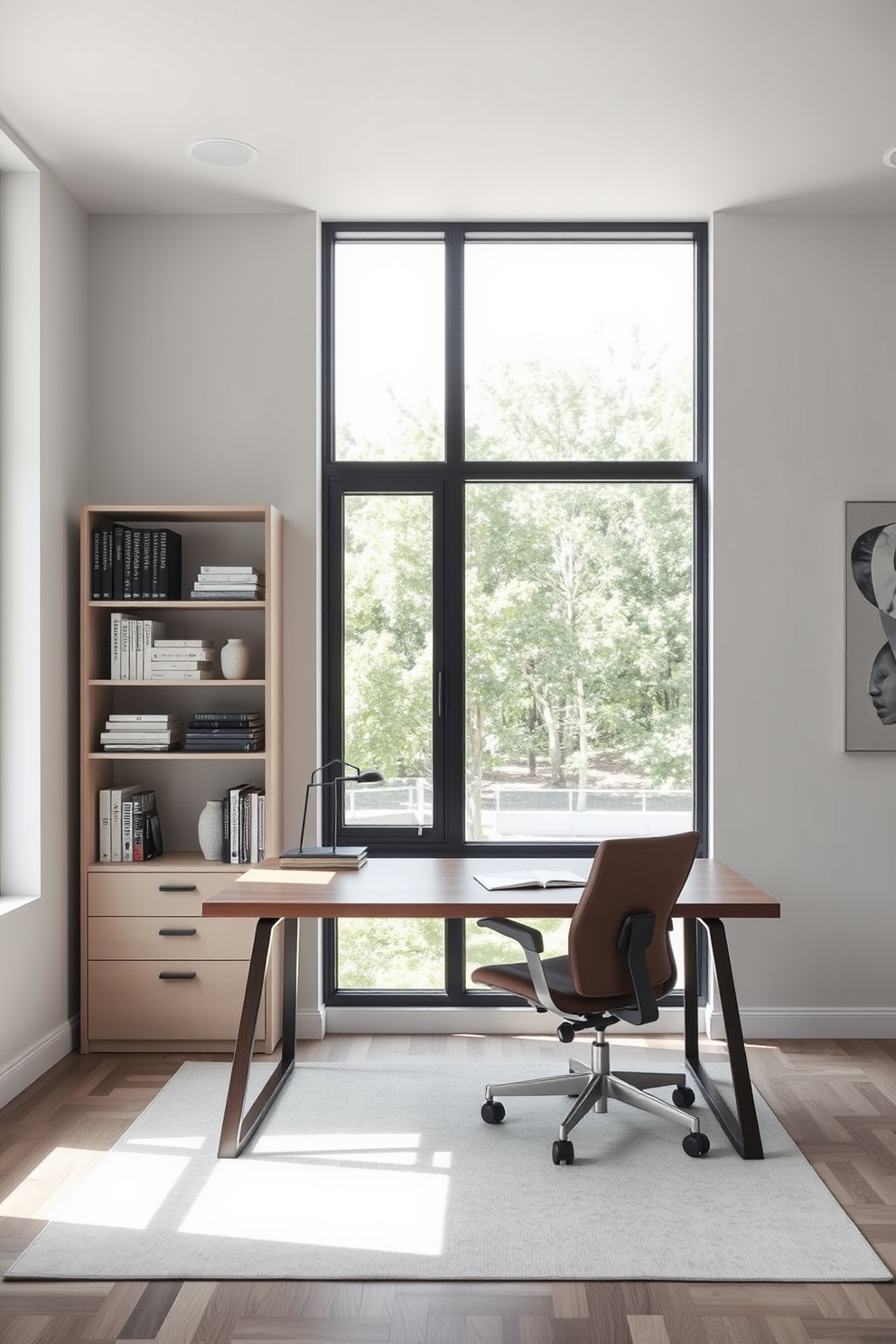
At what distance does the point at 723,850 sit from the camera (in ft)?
14.7

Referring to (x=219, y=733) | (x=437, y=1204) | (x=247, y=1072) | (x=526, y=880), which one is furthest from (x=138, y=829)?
(x=437, y=1204)

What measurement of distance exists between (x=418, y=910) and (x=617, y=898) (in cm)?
57

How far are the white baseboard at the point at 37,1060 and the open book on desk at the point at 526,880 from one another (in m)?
1.65

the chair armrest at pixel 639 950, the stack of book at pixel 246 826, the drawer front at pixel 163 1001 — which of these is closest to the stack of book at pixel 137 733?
the stack of book at pixel 246 826

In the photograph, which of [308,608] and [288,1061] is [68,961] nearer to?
[288,1061]

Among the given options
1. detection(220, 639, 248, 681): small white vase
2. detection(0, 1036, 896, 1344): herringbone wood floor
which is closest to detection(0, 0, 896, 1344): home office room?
detection(220, 639, 248, 681): small white vase

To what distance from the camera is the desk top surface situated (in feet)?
10.7

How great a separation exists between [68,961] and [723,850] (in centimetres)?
253

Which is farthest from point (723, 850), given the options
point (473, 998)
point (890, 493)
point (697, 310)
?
point (697, 310)

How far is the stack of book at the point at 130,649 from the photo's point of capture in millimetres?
4273

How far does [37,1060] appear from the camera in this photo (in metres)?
3.96

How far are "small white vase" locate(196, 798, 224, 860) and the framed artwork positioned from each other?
7.95 feet

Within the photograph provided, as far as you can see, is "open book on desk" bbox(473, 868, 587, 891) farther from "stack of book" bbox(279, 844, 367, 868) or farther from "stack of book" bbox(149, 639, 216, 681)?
"stack of book" bbox(149, 639, 216, 681)

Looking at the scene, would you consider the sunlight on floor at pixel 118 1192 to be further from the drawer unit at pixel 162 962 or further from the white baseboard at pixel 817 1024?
the white baseboard at pixel 817 1024
